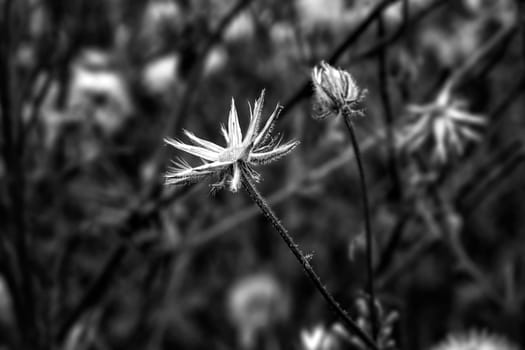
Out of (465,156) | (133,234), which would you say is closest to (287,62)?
(465,156)

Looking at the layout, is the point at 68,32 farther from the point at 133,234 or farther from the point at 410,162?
the point at 410,162

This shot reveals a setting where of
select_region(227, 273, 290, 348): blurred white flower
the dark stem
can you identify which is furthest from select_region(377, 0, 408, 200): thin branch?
select_region(227, 273, 290, 348): blurred white flower

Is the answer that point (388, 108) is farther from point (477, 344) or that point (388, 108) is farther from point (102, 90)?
point (102, 90)

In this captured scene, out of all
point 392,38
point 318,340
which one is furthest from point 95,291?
point 392,38

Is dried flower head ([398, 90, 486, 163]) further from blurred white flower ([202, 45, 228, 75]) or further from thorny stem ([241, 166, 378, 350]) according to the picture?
blurred white flower ([202, 45, 228, 75])

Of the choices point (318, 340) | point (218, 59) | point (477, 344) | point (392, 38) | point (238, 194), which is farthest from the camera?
point (218, 59)

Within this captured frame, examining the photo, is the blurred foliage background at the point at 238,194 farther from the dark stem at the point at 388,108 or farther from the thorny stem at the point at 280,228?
the thorny stem at the point at 280,228
